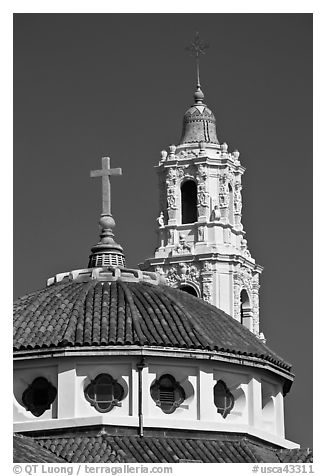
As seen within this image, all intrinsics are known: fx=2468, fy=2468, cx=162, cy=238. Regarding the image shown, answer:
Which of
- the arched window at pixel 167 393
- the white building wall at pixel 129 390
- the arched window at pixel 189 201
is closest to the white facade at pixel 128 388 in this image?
the white building wall at pixel 129 390

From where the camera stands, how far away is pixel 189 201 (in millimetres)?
172875

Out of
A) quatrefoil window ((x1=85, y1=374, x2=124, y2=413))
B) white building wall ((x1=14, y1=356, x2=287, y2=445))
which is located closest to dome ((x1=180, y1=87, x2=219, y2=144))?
white building wall ((x1=14, y1=356, x2=287, y2=445))

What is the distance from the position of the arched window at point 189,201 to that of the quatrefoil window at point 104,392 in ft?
334

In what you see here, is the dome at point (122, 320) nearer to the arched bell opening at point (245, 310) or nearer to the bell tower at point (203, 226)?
the bell tower at point (203, 226)

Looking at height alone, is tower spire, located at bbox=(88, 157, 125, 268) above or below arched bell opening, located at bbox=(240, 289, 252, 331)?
below

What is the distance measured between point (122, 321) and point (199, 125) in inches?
4085

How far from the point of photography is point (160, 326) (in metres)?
69.3

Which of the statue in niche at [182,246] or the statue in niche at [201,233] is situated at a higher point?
the statue in niche at [201,233]

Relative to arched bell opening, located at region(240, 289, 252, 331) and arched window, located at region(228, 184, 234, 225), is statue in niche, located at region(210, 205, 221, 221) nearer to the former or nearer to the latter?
arched window, located at region(228, 184, 234, 225)

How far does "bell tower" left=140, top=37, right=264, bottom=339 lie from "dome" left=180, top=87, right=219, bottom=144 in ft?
0.23

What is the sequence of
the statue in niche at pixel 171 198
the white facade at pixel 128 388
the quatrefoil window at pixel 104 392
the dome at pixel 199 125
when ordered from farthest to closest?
the dome at pixel 199 125 < the statue in niche at pixel 171 198 < the quatrefoil window at pixel 104 392 < the white facade at pixel 128 388

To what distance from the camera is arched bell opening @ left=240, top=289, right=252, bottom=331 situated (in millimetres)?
168625

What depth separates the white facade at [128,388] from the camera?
68125 mm

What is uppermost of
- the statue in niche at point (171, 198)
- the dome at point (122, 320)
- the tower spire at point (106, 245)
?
the statue in niche at point (171, 198)
